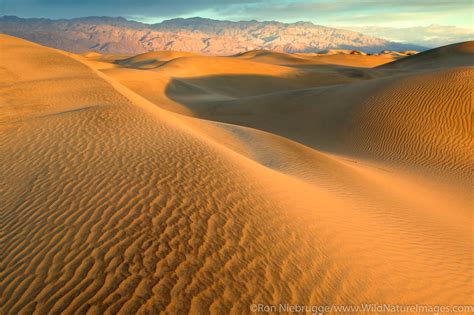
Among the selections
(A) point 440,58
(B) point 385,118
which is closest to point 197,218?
(B) point 385,118


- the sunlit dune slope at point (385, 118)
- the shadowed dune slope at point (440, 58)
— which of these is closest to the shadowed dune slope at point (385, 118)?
the sunlit dune slope at point (385, 118)

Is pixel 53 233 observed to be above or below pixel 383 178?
above

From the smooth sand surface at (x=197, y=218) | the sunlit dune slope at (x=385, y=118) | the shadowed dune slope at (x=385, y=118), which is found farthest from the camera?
the sunlit dune slope at (x=385, y=118)

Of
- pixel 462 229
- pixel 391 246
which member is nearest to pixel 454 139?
pixel 462 229

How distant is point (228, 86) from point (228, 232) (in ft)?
104

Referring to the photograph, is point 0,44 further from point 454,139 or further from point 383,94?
point 454,139

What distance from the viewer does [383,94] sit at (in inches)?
708

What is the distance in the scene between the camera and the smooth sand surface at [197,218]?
3.39m

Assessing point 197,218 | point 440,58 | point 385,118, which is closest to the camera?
point 197,218

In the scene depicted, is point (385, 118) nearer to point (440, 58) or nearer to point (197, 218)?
point (197, 218)

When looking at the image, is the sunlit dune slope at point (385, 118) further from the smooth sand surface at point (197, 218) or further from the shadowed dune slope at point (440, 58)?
the shadowed dune slope at point (440, 58)

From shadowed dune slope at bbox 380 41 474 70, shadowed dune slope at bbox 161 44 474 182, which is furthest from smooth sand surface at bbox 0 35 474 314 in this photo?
shadowed dune slope at bbox 380 41 474 70

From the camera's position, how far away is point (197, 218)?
4.38 meters

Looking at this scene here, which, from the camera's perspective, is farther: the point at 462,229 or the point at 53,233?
the point at 462,229
